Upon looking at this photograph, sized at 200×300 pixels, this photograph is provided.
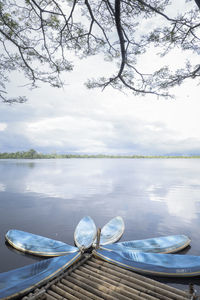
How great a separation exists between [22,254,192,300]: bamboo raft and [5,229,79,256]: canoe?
0.91 meters

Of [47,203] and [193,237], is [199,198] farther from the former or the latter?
[47,203]

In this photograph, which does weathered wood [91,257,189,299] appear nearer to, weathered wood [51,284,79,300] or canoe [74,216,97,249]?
canoe [74,216,97,249]

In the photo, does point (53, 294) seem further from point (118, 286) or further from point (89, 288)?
point (118, 286)

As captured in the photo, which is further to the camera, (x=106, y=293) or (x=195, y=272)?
(x=195, y=272)

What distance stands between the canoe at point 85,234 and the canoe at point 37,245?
1.67ft

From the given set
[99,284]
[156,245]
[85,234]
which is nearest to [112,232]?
[85,234]

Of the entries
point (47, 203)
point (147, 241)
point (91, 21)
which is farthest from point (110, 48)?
point (47, 203)

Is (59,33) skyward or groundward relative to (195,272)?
skyward

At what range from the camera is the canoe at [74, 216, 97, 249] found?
16.1ft

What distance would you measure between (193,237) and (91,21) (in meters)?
7.74

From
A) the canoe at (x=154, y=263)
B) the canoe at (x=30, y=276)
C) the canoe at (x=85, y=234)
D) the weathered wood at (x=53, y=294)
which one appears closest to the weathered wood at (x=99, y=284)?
the canoe at (x=30, y=276)

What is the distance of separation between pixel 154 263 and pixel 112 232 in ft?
7.23

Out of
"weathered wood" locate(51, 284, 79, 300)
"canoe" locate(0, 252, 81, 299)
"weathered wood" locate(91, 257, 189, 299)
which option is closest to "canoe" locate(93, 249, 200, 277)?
"weathered wood" locate(91, 257, 189, 299)

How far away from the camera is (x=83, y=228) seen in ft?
19.8
